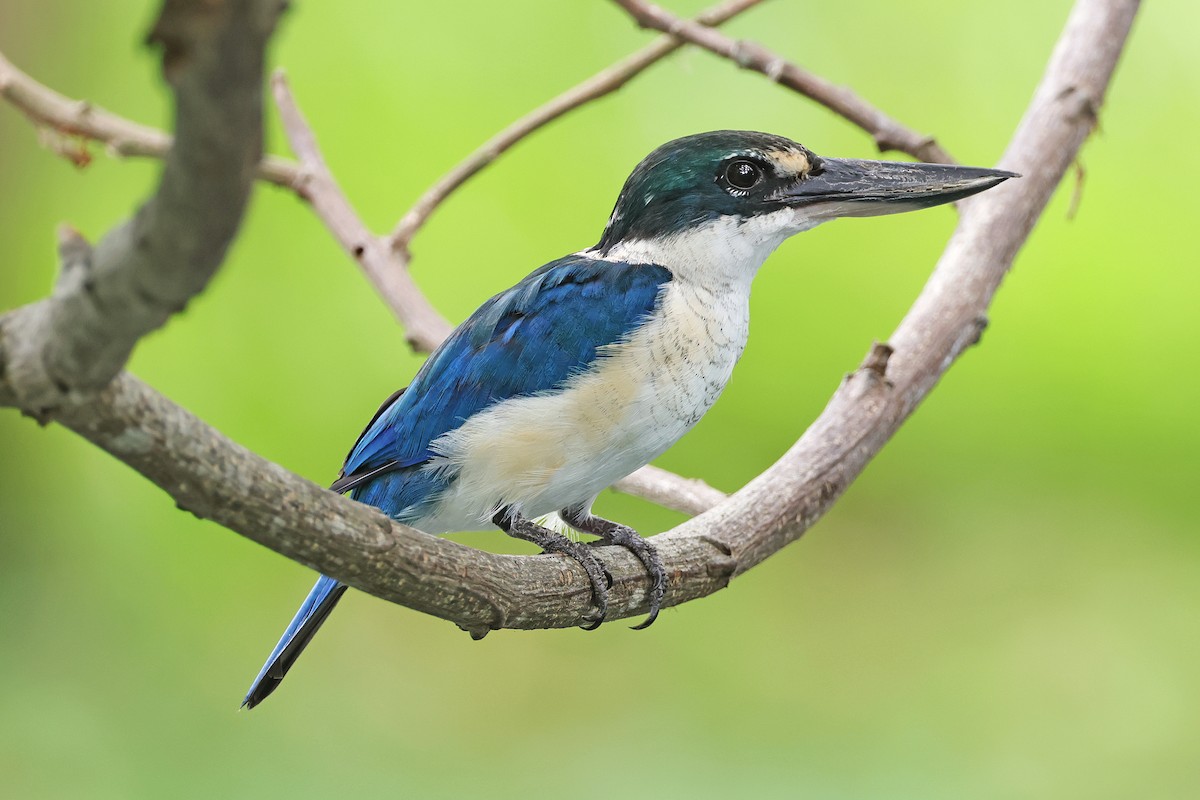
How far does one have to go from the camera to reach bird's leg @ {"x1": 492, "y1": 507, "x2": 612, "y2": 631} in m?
1.42

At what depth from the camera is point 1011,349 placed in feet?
9.82

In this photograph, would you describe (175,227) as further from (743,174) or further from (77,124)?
(77,124)

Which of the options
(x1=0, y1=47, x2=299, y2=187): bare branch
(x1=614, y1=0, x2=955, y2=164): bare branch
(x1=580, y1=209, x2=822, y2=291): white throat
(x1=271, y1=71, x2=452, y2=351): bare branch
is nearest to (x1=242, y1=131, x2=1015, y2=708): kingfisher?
(x1=580, y1=209, x2=822, y2=291): white throat

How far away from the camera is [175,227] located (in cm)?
65

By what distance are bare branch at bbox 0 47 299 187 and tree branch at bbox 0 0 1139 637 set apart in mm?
1076

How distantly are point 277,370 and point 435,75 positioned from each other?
84 centimetres

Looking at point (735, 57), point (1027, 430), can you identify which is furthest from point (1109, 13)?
point (1027, 430)

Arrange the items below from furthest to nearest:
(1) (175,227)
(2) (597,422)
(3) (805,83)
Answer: (3) (805,83) → (2) (597,422) → (1) (175,227)

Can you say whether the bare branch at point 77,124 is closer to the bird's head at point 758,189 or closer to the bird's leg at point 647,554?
the bird's head at point 758,189

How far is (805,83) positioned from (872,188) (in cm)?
58

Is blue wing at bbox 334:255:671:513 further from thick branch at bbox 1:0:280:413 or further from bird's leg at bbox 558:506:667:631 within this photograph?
thick branch at bbox 1:0:280:413

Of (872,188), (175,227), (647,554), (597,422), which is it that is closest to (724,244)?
(872,188)

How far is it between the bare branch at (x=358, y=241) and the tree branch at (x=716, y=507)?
0.66m

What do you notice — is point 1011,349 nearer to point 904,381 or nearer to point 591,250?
point 904,381
